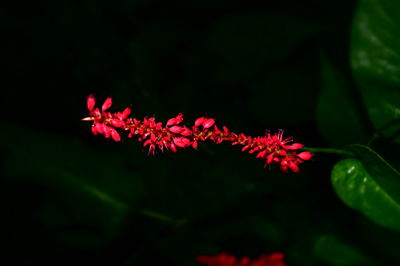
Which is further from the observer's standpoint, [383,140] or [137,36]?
[137,36]

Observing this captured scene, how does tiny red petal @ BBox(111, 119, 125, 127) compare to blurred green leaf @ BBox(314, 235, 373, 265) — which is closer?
tiny red petal @ BBox(111, 119, 125, 127)

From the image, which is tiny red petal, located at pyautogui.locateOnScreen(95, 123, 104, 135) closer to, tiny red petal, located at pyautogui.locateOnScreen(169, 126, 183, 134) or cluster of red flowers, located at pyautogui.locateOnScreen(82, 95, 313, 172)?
cluster of red flowers, located at pyautogui.locateOnScreen(82, 95, 313, 172)

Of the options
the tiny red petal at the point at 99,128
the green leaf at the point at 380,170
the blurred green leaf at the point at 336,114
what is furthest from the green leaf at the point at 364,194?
the tiny red petal at the point at 99,128

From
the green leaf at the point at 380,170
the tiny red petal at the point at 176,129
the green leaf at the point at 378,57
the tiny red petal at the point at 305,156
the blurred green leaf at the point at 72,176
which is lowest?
the green leaf at the point at 380,170

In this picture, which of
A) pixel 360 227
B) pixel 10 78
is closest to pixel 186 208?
pixel 360 227

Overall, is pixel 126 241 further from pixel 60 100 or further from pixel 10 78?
pixel 10 78

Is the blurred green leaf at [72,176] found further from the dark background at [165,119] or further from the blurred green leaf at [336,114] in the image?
the blurred green leaf at [336,114]

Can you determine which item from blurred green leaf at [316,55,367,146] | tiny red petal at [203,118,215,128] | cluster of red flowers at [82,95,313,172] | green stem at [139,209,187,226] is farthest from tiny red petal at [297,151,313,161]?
green stem at [139,209,187,226]
